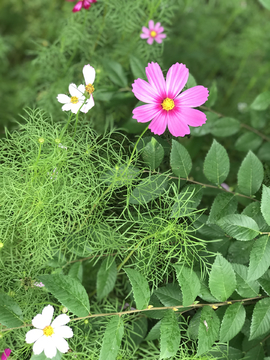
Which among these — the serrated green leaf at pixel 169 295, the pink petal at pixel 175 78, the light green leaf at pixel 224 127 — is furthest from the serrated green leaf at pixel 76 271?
the light green leaf at pixel 224 127

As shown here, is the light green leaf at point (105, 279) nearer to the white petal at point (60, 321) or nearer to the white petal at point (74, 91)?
the white petal at point (60, 321)

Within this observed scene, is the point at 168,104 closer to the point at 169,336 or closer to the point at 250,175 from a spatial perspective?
the point at 250,175

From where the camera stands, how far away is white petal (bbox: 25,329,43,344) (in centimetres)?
49

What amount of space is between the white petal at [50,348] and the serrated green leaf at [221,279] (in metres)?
0.28

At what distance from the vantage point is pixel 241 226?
565mm

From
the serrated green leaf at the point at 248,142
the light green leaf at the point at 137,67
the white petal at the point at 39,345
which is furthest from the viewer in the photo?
the serrated green leaf at the point at 248,142

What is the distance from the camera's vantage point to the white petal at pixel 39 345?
487 mm

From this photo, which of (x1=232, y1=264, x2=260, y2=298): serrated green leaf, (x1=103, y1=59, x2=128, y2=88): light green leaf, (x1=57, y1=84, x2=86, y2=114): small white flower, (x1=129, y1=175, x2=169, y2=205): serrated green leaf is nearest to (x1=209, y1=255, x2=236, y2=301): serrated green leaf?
(x1=232, y1=264, x2=260, y2=298): serrated green leaf

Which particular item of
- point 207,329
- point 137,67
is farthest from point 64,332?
point 137,67

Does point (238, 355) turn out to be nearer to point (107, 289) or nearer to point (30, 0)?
point (107, 289)

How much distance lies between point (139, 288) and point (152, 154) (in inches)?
9.2

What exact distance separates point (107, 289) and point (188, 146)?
51cm

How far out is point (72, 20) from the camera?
86 centimetres

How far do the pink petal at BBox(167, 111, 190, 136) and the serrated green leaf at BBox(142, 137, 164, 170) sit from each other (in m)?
0.07
